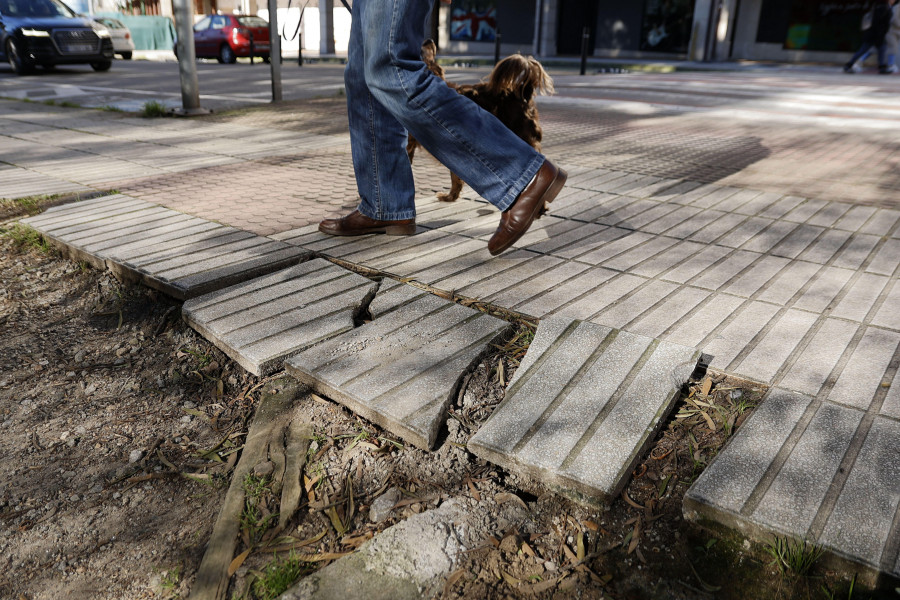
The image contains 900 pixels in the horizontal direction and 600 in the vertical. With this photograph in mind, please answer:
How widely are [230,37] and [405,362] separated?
2248 centimetres

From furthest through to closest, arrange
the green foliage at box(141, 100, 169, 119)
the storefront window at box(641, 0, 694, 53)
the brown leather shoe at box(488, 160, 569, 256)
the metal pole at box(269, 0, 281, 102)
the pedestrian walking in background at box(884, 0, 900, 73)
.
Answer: the storefront window at box(641, 0, 694, 53)
the pedestrian walking in background at box(884, 0, 900, 73)
the metal pole at box(269, 0, 281, 102)
the green foliage at box(141, 100, 169, 119)
the brown leather shoe at box(488, 160, 569, 256)

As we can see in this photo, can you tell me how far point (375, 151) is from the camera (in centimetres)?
303

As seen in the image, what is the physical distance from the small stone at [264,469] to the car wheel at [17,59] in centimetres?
1578

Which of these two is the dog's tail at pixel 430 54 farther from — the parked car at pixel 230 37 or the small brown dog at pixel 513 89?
the parked car at pixel 230 37

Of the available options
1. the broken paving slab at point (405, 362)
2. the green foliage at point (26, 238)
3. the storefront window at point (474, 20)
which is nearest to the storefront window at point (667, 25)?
the storefront window at point (474, 20)

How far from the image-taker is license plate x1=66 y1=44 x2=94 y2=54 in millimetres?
14414

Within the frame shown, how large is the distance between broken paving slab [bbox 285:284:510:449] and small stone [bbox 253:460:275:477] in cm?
28

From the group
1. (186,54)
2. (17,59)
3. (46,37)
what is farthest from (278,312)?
(17,59)

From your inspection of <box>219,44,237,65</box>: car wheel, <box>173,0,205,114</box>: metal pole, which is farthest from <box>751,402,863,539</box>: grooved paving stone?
<box>219,44,237,65</box>: car wheel

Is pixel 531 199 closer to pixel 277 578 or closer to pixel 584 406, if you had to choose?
pixel 584 406

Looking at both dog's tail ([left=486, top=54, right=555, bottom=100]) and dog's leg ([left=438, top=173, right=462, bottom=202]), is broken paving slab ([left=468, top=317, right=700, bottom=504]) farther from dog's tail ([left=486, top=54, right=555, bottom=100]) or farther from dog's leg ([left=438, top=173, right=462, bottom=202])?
dog's leg ([left=438, top=173, right=462, bottom=202])

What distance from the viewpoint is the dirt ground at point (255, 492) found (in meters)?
1.43

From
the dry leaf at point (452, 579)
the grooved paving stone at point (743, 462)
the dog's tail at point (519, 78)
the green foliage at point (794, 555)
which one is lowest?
the dry leaf at point (452, 579)

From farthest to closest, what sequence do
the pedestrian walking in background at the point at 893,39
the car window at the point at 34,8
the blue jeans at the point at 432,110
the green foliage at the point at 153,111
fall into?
the pedestrian walking in background at the point at 893,39 → the car window at the point at 34,8 → the green foliage at the point at 153,111 → the blue jeans at the point at 432,110
